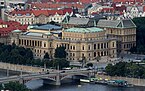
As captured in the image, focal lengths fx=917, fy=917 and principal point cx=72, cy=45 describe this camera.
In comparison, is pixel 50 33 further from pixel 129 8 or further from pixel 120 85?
pixel 129 8

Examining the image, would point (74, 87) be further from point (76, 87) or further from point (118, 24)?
point (118, 24)

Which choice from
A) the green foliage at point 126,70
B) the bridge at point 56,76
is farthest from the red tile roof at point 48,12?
the green foliage at point 126,70

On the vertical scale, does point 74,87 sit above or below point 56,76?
below

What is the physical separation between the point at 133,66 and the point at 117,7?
3039 cm

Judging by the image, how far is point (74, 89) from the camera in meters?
56.5

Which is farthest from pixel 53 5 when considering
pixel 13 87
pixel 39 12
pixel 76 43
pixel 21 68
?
pixel 13 87

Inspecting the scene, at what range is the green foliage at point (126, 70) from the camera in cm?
5844

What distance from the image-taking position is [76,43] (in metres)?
66.9

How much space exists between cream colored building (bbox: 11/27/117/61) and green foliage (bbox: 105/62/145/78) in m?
7.07

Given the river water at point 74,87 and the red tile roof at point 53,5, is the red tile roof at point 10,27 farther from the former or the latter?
the river water at point 74,87

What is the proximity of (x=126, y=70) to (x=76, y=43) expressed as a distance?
343 inches

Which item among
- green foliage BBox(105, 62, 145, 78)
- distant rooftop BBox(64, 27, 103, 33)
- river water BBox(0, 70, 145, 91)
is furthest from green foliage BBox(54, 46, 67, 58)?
river water BBox(0, 70, 145, 91)

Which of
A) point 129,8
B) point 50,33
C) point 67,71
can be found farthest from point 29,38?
point 129,8

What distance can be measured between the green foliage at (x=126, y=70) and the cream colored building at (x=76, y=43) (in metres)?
7.07
